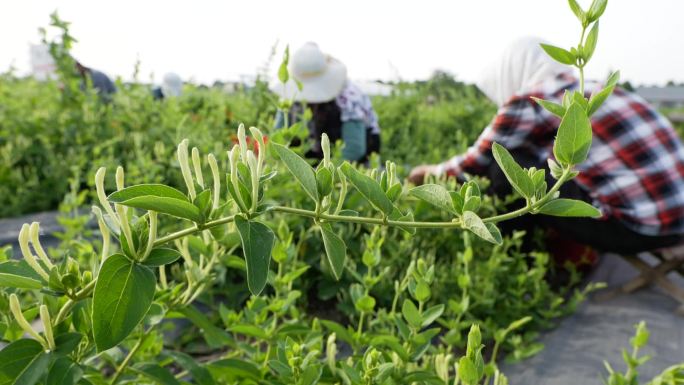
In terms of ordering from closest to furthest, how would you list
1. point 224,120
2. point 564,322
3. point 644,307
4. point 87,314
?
point 87,314 < point 564,322 < point 644,307 < point 224,120

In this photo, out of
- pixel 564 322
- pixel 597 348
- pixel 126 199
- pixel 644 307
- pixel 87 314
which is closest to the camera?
pixel 126 199

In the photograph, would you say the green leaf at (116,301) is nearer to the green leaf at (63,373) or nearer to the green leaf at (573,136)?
the green leaf at (63,373)

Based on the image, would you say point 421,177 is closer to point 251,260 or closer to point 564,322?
point 564,322

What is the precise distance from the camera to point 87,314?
637 mm

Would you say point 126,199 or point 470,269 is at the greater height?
point 126,199

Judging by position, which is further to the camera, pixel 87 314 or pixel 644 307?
pixel 644 307

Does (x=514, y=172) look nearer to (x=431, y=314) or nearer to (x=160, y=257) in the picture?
(x=160, y=257)

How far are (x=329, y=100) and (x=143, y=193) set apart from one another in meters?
2.60

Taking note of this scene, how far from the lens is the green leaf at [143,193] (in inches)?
16.4

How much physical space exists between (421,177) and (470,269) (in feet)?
2.00

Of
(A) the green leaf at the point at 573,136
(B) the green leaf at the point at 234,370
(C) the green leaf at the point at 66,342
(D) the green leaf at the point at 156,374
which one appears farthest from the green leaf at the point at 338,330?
(A) the green leaf at the point at 573,136

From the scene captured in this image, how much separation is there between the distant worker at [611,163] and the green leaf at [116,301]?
6.19ft

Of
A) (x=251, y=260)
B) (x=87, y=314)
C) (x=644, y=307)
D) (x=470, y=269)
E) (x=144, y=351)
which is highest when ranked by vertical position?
(x=251, y=260)

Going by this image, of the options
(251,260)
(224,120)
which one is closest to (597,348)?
(251,260)
